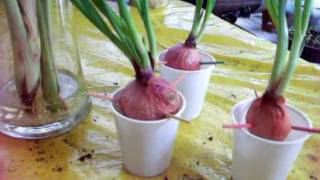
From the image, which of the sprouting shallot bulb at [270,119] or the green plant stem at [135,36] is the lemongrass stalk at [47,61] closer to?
the green plant stem at [135,36]

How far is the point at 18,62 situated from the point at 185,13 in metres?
0.54

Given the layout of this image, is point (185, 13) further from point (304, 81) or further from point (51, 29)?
point (51, 29)

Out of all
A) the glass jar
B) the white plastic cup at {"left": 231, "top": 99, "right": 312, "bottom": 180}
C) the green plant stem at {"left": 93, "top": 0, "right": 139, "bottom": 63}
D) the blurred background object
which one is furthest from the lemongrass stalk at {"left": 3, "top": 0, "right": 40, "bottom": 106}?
the blurred background object

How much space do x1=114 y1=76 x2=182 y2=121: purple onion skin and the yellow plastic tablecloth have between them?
0.08 m

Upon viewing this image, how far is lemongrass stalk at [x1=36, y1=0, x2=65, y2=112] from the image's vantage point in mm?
423

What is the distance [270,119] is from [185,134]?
14 centimetres

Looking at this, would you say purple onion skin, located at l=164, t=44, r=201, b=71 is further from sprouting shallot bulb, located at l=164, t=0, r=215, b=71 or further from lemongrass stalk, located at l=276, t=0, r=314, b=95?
lemongrass stalk, located at l=276, t=0, r=314, b=95

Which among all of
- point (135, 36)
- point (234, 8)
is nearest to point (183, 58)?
point (135, 36)

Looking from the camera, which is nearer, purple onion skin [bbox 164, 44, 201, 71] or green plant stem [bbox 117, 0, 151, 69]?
green plant stem [bbox 117, 0, 151, 69]

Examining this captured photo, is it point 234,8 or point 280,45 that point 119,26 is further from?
point 234,8

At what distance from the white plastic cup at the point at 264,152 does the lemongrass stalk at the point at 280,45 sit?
1.9 inches

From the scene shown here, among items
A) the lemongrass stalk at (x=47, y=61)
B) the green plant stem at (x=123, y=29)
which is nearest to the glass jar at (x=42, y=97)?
the lemongrass stalk at (x=47, y=61)

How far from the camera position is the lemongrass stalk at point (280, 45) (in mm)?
348

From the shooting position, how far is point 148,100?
0.38 meters
